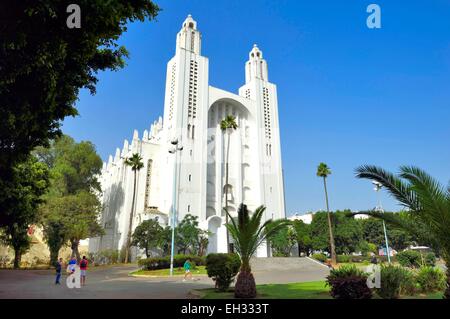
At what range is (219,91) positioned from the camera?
5241cm

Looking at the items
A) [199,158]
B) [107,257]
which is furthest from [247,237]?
[107,257]

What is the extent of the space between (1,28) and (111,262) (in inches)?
1506

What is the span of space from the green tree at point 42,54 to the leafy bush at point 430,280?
1345cm

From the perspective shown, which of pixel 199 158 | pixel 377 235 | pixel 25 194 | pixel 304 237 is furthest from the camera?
pixel 377 235

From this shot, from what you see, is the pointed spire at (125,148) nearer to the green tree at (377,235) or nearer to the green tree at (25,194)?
the green tree at (25,194)

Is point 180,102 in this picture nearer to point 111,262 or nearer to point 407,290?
point 111,262

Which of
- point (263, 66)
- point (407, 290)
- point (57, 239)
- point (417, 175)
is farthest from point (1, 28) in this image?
point (263, 66)

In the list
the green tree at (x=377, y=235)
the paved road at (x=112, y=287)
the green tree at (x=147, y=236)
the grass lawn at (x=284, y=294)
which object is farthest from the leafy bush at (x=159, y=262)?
the green tree at (x=377, y=235)

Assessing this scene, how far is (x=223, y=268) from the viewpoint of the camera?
13.3m

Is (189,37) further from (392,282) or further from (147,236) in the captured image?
(392,282)

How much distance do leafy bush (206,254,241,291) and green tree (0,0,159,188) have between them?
306 inches

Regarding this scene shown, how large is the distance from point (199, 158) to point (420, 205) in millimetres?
37239

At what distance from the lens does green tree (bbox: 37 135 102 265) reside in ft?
122

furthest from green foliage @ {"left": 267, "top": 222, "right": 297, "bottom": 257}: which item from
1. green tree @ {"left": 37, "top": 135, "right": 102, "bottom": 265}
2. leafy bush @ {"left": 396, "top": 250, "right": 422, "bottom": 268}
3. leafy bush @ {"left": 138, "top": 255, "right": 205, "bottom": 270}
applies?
green tree @ {"left": 37, "top": 135, "right": 102, "bottom": 265}
